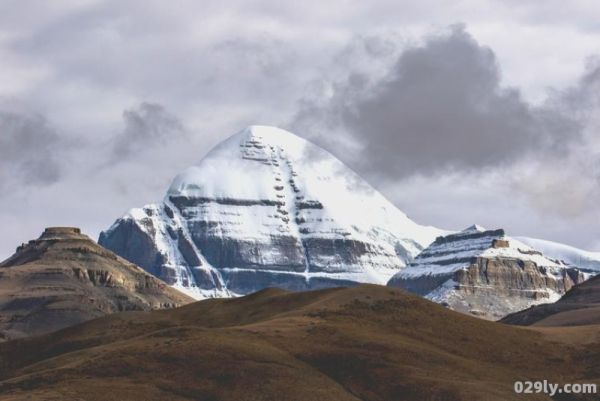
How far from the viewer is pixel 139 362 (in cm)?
17012

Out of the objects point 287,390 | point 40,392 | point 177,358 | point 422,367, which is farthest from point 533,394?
point 40,392

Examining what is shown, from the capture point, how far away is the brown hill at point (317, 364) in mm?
163000

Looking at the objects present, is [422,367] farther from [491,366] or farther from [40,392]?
[40,392]

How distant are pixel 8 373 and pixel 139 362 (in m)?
31.8

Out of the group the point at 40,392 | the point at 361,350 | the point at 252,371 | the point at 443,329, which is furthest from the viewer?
the point at 443,329

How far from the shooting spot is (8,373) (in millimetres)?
196375

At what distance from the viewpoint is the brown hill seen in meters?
163

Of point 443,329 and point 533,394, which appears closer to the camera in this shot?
point 533,394

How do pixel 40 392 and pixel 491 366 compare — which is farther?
pixel 491 366

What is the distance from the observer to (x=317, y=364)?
575 ft

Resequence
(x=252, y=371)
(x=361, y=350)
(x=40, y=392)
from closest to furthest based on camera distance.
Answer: (x=40, y=392) → (x=252, y=371) → (x=361, y=350)

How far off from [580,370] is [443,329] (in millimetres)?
18222

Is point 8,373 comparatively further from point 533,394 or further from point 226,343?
point 533,394

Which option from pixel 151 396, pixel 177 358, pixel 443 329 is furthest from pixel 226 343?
pixel 443 329
